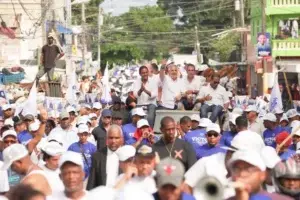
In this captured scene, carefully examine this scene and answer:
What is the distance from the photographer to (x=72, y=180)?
7.73 meters

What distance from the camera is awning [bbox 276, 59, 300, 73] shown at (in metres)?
40.8

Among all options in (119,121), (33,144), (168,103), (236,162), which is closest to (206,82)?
(168,103)

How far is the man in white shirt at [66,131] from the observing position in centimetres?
1518

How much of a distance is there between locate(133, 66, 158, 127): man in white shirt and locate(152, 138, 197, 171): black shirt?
6.37 meters

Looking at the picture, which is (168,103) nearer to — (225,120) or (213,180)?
(225,120)

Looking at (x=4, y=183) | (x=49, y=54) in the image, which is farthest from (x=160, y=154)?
(x=49, y=54)

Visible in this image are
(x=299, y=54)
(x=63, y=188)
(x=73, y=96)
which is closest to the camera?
(x=63, y=188)

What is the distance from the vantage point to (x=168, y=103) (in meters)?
18.1

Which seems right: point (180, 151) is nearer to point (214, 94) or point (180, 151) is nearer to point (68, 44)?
point (214, 94)

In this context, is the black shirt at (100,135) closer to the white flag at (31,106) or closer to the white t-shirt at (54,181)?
the white flag at (31,106)

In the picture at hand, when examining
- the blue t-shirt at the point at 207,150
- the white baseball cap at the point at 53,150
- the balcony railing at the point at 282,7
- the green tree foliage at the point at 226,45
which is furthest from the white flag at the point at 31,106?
the green tree foliage at the point at 226,45

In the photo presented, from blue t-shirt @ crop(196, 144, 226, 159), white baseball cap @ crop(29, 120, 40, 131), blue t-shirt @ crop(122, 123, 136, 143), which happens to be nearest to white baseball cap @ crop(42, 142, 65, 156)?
blue t-shirt @ crop(196, 144, 226, 159)

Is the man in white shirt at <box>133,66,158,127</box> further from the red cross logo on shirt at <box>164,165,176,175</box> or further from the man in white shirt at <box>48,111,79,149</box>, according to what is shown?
the red cross logo on shirt at <box>164,165,176,175</box>

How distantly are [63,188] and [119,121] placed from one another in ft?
25.9
